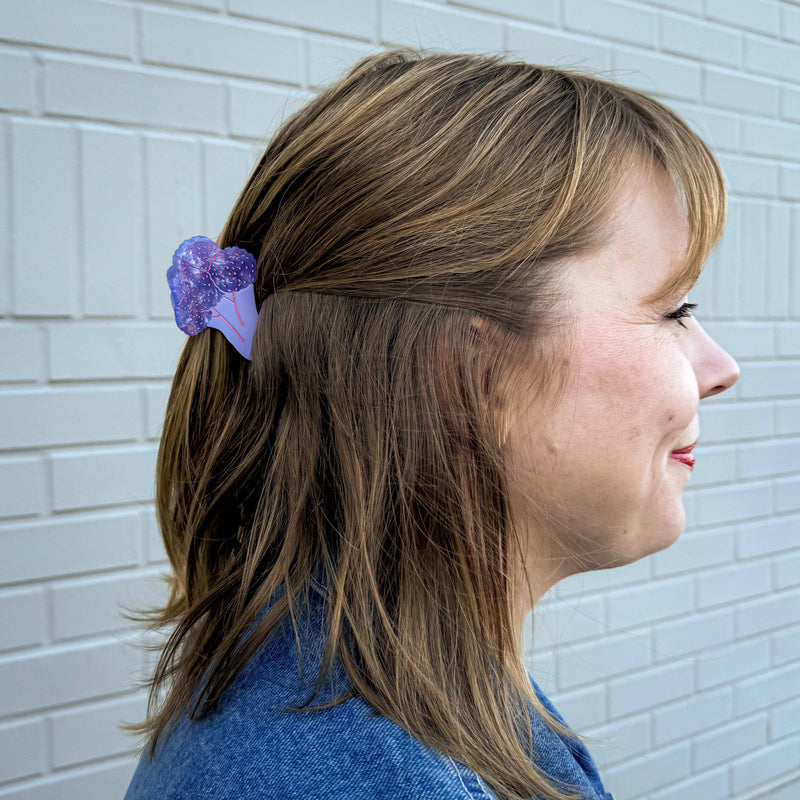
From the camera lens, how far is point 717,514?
2826 mm

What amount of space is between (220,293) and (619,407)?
1.66ft

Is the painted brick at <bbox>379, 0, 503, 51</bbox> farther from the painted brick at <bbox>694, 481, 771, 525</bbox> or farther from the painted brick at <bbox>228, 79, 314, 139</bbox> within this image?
the painted brick at <bbox>694, 481, 771, 525</bbox>

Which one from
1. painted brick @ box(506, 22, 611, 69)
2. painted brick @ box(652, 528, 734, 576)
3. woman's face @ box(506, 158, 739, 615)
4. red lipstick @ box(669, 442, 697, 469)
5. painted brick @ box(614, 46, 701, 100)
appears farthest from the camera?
painted brick @ box(652, 528, 734, 576)

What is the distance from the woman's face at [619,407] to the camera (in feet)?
3.11

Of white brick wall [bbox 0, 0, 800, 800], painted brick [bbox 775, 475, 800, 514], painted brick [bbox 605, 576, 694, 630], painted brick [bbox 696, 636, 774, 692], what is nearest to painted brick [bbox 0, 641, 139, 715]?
white brick wall [bbox 0, 0, 800, 800]

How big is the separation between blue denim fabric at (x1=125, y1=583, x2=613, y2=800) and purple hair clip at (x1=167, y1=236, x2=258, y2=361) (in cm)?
35

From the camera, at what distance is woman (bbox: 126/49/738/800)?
2.72 feet

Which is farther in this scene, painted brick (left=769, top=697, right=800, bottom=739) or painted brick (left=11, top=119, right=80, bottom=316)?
painted brick (left=769, top=697, right=800, bottom=739)

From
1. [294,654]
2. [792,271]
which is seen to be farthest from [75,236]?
[792,271]

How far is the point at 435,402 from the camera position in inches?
34.5

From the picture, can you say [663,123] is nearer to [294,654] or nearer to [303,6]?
[294,654]

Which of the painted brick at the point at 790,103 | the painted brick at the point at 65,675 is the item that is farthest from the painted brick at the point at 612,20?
the painted brick at the point at 65,675

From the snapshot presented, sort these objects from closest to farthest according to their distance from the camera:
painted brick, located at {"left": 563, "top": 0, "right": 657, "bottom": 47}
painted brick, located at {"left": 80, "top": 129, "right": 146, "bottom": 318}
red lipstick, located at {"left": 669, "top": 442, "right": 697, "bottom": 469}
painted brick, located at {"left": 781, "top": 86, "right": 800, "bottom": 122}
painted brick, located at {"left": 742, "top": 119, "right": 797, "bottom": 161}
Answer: red lipstick, located at {"left": 669, "top": 442, "right": 697, "bottom": 469} < painted brick, located at {"left": 80, "top": 129, "right": 146, "bottom": 318} < painted brick, located at {"left": 563, "top": 0, "right": 657, "bottom": 47} < painted brick, located at {"left": 742, "top": 119, "right": 797, "bottom": 161} < painted brick, located at {"left": 781, "top": 86, "right": 800, "bottom": 122}

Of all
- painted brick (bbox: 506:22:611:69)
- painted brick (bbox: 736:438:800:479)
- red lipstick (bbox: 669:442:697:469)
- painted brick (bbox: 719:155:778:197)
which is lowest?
painted brick (bbox: 736:438:800:479)
